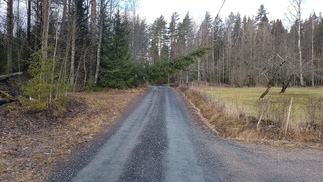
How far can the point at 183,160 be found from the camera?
5.75 meters

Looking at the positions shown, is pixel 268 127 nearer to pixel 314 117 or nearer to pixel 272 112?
pixel 272 112

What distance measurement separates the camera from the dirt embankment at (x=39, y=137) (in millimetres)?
4935

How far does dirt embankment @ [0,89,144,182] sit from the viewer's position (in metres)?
4.93

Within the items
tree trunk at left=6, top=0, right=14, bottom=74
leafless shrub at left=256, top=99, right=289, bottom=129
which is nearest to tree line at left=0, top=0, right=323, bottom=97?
tree trunk at left=6, top=0, right=14, bottom=74

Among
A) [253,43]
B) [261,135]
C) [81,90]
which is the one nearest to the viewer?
[261,135]

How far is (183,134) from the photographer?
8703 millimetres

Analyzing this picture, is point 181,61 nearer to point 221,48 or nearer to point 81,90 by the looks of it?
point 81,90

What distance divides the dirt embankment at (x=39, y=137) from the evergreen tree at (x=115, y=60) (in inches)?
548

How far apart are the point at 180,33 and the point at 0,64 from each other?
46367 mm

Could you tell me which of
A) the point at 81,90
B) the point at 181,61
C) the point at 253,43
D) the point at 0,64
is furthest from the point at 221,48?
the point at 0,64

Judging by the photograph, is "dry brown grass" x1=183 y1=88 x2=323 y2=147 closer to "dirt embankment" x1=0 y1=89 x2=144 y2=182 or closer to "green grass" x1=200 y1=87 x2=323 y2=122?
"green grass" x1=200 y1=87 x2=323 y2=122

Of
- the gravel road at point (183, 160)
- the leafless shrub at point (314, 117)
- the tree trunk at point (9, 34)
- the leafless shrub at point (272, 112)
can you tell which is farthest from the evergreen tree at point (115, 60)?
the leafless shrub at point (314, 117)

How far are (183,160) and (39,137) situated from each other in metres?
4.33

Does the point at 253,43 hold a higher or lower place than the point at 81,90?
higher
